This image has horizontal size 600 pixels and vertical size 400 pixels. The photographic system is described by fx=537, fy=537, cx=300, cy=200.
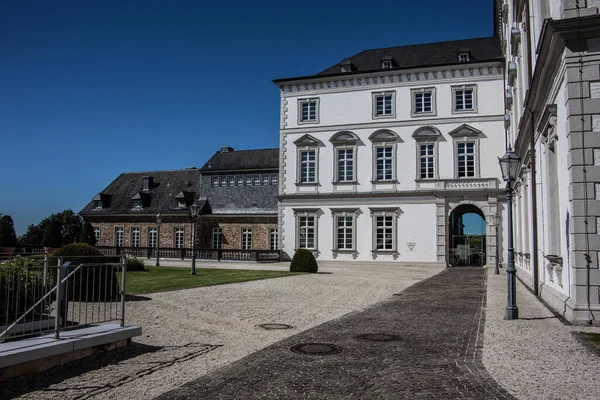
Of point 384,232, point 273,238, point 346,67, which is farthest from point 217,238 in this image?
point 346,67

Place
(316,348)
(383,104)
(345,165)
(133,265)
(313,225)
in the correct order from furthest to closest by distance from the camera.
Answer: (313,225), (345,165), (383,104), (133,265), (316,348)

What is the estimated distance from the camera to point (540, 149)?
1443 cm

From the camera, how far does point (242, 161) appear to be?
48094mm

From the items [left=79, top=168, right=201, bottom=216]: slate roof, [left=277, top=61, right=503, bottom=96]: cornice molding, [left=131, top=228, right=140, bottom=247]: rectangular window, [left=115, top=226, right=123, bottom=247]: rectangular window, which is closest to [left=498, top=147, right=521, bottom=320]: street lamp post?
[left=277, top=61, right=503, bottom=96]: cornice molding

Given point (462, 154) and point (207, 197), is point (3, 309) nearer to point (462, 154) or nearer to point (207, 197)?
point (462, 154)

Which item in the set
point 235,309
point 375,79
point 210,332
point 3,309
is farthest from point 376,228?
point 3,309

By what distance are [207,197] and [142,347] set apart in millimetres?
40215

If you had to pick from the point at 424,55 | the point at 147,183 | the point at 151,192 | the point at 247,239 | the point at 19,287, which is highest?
the point at 424,55

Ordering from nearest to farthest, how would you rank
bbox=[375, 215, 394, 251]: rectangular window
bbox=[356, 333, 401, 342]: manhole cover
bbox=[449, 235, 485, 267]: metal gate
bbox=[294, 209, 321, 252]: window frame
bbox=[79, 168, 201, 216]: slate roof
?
bbox=[356, 333, 401, 342]: manhole cover → bbox=[449, 235, 485, 267]: metal gate → bbox=[375, 215, 394, 251]: rectangular window → bbox=[294, 209, 321, 252]: window frame → bbox=[79, 168, 201, 216]: slate roof

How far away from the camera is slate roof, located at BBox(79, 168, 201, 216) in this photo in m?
48.4

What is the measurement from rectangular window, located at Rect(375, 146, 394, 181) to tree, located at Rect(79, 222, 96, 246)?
82.5 ft

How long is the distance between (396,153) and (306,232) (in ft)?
27.5

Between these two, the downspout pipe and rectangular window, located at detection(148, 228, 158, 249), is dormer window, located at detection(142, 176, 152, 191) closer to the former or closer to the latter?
rectangular window, located at detection(148, 228, 158, 249)

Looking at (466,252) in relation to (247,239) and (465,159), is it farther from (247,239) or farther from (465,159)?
(247,239)
